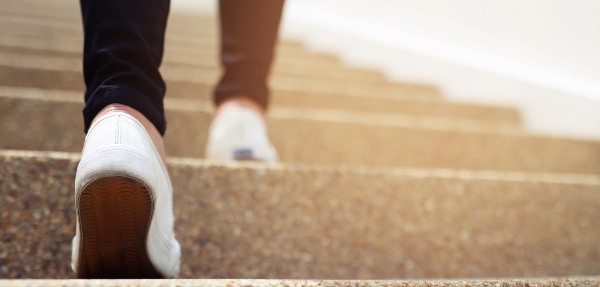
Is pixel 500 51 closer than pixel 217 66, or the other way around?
pixel 500 51

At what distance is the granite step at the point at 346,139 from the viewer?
3.27ft

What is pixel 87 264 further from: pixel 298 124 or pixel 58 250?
pixel 298 124

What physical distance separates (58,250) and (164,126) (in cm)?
24

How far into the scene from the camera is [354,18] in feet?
9.32

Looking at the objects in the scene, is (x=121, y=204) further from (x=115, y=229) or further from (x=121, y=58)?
(x=121, y=58)

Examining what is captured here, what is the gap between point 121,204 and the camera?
46 centimetres

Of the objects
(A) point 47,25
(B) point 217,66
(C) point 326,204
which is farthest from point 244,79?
(A) point 47,25

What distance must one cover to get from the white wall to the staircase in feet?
0.74

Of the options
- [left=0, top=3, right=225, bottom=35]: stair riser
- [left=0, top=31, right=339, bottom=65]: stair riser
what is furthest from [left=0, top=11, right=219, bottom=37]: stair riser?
[left=0, top=31, right=339, bottom=65]: stair riser

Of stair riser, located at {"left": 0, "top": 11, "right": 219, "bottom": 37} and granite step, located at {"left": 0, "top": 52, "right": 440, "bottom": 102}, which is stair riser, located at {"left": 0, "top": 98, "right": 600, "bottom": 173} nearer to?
granite step, located at {"left": 0, "top": 52, "right": 440, "bottom": 102}

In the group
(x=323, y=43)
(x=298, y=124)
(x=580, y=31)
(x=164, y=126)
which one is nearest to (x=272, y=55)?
(x=298, y=124)

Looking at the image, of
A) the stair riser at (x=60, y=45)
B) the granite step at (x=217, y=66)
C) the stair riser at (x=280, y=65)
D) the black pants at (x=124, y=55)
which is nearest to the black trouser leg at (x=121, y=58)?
the black pants at (x=124, y=55)

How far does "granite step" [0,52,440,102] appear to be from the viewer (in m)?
1.31

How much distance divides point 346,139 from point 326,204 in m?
0.43
